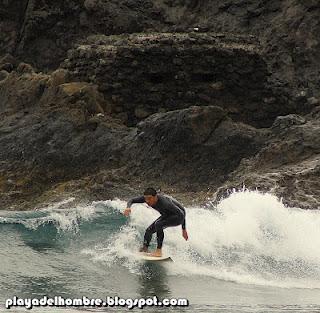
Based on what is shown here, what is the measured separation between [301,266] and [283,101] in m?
12.4

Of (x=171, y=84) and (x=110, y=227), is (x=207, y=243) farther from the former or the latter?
(x=171, y=84)

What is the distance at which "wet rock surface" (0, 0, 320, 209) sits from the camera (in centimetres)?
→ 1762

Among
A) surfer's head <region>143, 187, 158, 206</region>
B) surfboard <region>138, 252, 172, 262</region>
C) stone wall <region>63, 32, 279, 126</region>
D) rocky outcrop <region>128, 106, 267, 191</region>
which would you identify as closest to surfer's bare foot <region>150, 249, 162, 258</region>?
surfboard <region>138, 252, 172, 262</region>

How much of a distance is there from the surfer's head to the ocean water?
943mm

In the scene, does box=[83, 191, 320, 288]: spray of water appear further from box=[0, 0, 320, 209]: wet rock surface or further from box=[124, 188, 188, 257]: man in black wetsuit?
box=[0, 0, 320, 209]: wet rock surface

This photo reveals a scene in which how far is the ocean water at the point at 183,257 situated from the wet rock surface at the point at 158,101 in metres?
1.94

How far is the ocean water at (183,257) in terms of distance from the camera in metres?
8.94

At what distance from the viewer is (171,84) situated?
22266 mm

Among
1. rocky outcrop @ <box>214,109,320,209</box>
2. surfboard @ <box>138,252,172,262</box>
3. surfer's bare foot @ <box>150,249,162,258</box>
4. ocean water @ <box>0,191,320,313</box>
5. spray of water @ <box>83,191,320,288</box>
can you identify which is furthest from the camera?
rocky outcrop @ <box>214,109,320,209</box>

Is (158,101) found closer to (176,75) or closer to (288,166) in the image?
(176,75)

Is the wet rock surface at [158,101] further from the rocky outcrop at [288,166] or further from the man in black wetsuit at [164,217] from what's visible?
the man in black wetsuit at [164,217]

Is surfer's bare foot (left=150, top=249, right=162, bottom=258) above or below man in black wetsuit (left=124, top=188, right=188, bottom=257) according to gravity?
below

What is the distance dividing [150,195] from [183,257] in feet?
3.98

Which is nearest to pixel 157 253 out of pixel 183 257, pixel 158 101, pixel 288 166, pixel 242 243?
pixel 183 257
